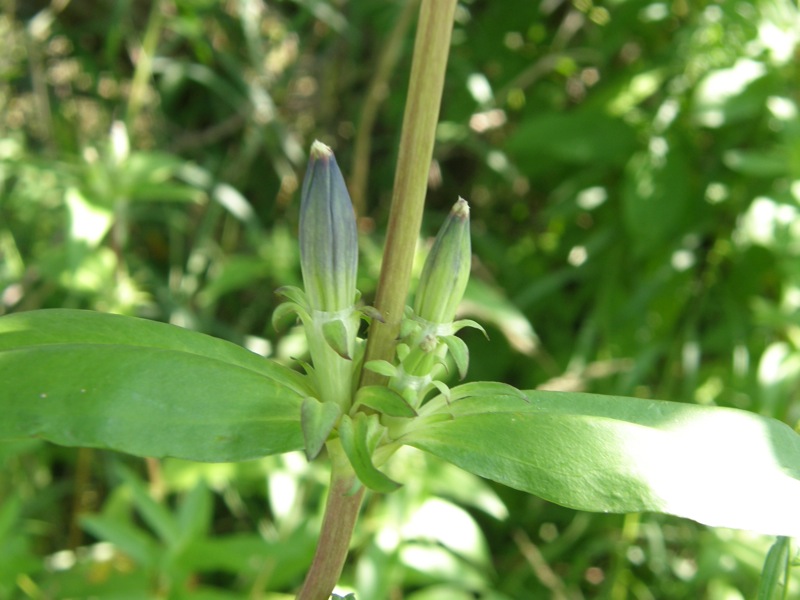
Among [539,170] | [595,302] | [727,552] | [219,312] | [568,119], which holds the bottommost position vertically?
[219,312]

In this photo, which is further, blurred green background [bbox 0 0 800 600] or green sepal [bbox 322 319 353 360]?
blurred green background [bbox 0 0 800 600]

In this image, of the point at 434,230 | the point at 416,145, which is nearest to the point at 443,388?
the point at 416,145

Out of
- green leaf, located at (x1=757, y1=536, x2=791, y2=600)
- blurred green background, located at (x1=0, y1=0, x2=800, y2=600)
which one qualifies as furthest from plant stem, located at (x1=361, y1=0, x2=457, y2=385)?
blurred green background, located at (x1=0, y1=0, x2=800, y2=600)

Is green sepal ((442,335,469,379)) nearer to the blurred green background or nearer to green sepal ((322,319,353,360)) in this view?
green sepal ((322,319,353,360))

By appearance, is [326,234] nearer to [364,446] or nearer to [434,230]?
[364,446]

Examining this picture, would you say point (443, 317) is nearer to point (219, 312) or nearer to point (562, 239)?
point (562, 239)

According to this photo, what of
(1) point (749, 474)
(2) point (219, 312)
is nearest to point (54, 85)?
(2) point (219, 312)
